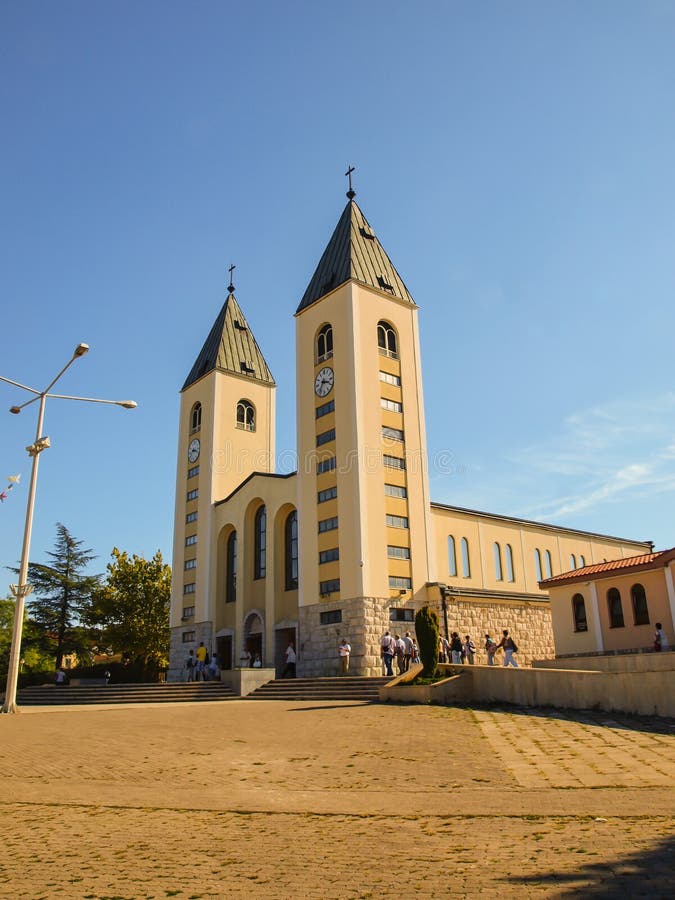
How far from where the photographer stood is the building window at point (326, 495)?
1357 inches

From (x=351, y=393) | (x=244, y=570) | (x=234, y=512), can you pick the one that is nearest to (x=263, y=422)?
(x=234, y=512)

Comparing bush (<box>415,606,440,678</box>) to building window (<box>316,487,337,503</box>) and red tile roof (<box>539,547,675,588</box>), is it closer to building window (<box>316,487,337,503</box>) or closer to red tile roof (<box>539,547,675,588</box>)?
red tile roof (<box>539,547,675,588</box>)

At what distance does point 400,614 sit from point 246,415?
67.5 feet

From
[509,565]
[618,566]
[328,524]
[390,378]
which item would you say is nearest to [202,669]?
[328,524]

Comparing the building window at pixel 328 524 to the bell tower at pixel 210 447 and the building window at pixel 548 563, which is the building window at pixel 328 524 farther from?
the building window at pixel 548 563

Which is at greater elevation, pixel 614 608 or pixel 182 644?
pixel 614 608

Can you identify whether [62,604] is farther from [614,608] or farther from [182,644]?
[614,608]

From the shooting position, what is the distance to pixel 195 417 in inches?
1916

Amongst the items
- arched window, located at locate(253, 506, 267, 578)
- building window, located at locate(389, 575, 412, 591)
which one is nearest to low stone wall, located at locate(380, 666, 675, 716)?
building window, located at locate(389, 575, 412, 591)

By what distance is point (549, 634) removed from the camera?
39031 millimetres

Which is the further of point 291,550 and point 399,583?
point 291,550

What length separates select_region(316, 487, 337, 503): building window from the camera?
1357 inches

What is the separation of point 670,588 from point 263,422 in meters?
30.5

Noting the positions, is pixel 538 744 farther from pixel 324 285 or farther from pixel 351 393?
pixel 324 285
